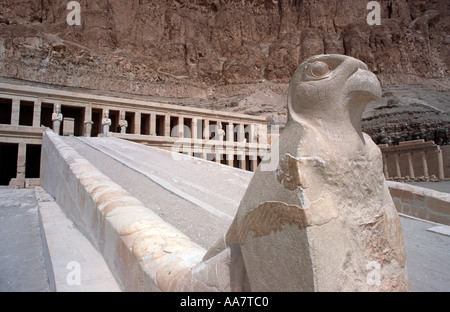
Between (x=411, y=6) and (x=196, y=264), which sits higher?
(x=411, y=6)

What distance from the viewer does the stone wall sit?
5.65 m

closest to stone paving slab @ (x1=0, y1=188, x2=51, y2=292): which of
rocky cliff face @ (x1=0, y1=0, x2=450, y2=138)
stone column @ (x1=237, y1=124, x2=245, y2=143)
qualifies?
stone column @ (x1=237, y1=124, x2=245, y2=143)

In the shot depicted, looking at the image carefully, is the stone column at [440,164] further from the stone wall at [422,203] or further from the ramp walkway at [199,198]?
the ramp walkway at [199,198]

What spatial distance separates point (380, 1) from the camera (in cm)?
4216

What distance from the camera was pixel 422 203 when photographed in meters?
6.02

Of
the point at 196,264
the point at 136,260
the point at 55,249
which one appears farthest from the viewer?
the point at 55,249

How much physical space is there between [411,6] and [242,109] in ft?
95.8

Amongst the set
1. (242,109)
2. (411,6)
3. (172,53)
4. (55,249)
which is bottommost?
(55,249)

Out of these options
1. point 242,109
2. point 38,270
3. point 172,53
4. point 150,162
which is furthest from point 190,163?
point 172,53

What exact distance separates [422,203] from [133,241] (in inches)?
232

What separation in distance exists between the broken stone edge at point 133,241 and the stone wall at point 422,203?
17.3 feet

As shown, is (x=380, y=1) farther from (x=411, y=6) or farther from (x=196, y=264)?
(x=196, y=264)

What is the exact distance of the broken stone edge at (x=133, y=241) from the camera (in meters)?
2.14

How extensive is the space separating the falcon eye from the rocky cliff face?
33.5 meters
